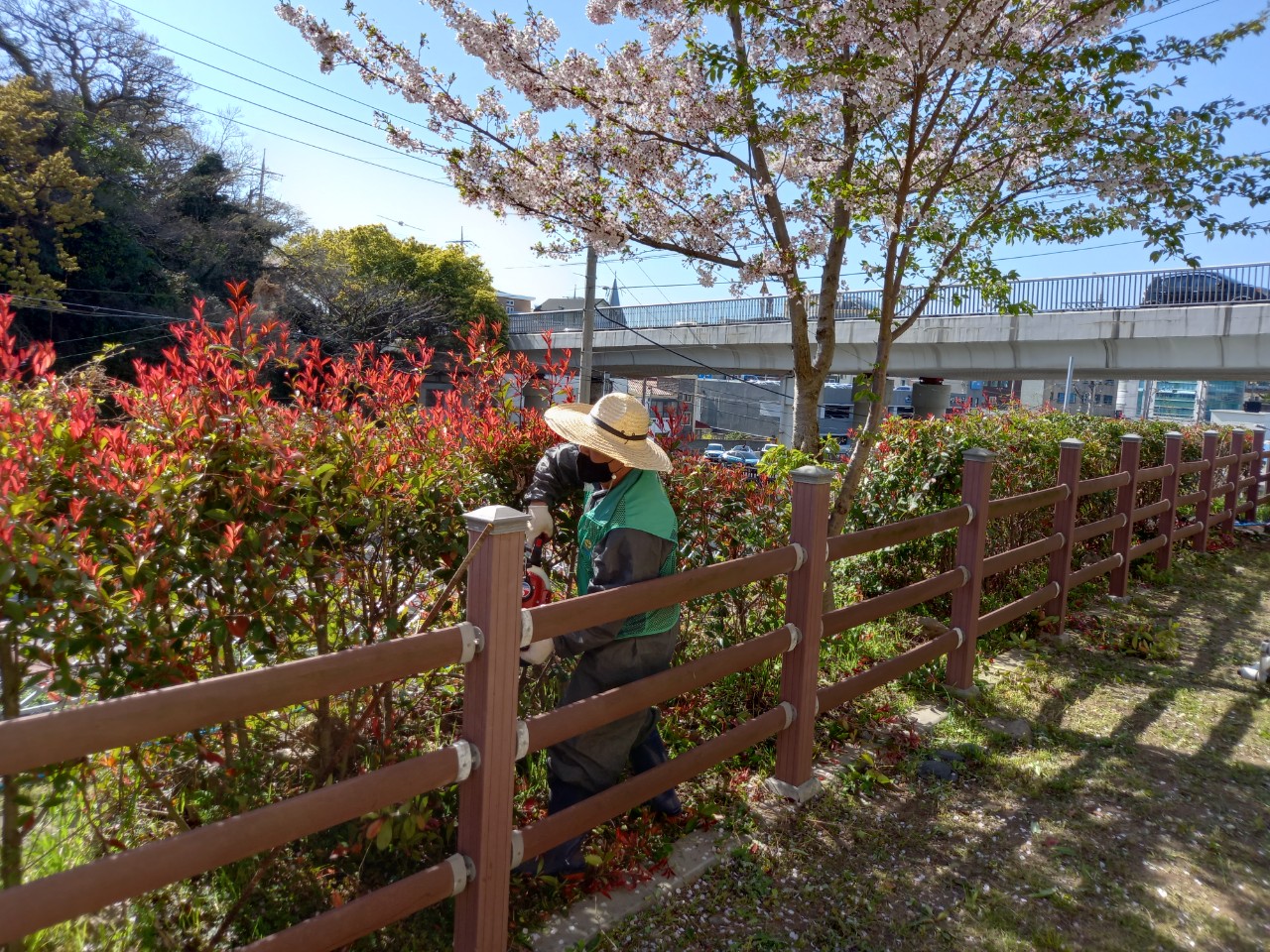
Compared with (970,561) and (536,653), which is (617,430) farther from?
(970,561)

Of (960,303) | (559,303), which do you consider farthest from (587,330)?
(559,303)

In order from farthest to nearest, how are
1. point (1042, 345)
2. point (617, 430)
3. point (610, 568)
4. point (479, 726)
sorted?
1. point (1042, 345)
2. point (617, 430)
3. point (610, 568)
4. point (479, 726)

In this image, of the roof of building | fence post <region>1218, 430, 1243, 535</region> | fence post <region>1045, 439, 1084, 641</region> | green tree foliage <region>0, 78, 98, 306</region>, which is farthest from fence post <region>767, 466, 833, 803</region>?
the roof of building

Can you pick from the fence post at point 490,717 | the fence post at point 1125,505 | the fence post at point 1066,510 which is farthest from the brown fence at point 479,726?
the fence post at point 1125,505

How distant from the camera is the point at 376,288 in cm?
3294

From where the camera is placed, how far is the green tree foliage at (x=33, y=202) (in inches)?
959

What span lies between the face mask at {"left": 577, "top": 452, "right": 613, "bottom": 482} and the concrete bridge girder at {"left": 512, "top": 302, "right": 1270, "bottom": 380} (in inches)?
791

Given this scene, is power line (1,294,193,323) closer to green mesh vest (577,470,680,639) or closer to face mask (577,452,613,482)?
face mask (577,452,613,482)

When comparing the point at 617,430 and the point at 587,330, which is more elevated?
the point at 587,330

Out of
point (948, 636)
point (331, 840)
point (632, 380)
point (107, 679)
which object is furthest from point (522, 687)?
point (632, 380)

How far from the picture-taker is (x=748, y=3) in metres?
4.45

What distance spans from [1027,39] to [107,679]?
230 inches

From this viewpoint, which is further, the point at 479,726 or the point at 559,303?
the point at 559,303

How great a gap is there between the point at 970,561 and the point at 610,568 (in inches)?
98.2
